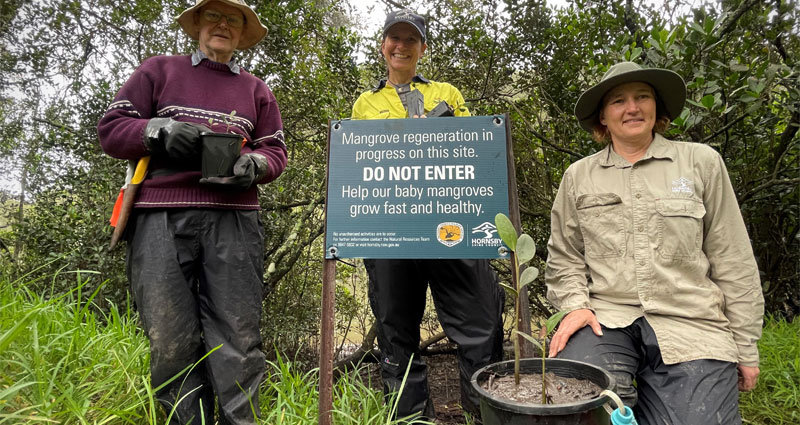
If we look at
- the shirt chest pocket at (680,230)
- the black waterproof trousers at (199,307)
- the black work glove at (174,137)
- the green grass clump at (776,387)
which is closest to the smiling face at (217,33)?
the black work glove at (174,137)

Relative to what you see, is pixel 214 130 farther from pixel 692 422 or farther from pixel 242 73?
pixel 692 422

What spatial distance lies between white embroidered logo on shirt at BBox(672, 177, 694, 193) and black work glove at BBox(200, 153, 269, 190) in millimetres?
1760

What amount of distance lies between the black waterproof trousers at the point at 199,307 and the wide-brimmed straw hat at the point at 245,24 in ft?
3.18

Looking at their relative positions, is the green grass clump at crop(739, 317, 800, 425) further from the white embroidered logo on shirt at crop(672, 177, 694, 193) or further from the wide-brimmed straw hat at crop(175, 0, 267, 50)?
the wide-brimmed straw hat at crop(175, 0, 267, 50)

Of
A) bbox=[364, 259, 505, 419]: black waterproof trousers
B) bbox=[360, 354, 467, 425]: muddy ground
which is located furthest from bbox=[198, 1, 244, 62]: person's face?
bbox=[360, 354, 467, 425]: muddy ground

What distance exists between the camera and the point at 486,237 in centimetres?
195

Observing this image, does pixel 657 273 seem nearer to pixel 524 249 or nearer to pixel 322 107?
pixel 524 249

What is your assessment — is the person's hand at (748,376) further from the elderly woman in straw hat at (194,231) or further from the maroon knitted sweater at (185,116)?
the maroon knitted sweater at (185,116)

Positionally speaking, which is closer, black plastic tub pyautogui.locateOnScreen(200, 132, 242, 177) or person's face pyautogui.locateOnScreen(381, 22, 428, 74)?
black plastic tub pyautogui.locateOnScreen(200, 132, 242, 177)

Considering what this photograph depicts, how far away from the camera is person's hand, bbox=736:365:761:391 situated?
5.53ft

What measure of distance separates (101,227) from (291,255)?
66.8 inches

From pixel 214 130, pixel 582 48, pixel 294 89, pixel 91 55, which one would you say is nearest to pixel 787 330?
pixel 582 48

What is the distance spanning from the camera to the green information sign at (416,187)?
77.4 inches

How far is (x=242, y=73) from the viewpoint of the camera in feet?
7.49
